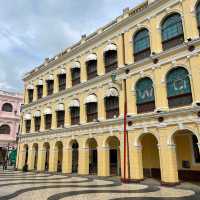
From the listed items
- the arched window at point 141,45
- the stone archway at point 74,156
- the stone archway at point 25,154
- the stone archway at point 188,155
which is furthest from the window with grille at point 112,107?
the stone archway at point 25,154

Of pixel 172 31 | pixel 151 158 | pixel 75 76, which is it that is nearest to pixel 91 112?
pixel 75 76

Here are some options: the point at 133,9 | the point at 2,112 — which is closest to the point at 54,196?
the point at 133,9

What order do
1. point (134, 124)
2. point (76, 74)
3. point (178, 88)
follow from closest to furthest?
point (178, 88), point (134, 124), point (76, 74)

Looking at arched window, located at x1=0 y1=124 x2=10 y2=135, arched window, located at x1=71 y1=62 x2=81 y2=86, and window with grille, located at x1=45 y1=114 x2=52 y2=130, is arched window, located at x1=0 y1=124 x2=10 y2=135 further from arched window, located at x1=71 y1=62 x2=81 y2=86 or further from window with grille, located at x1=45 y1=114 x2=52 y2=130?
arched window, located at x1=71 y1=62 x2=81 y2=86

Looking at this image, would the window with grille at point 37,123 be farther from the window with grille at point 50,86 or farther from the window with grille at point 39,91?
the window with grille at point 50,86

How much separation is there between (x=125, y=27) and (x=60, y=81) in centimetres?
979

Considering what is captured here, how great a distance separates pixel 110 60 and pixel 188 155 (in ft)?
32.4

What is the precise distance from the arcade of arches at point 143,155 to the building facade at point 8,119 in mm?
17829

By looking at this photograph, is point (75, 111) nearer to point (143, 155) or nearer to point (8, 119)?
point (143, 155)

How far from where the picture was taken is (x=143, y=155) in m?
17.9

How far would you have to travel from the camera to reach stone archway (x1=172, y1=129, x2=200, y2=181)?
1460cm

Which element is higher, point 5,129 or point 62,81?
point 62,81

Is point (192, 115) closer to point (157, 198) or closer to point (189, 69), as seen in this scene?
point (189, 69)

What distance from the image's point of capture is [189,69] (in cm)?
1349
